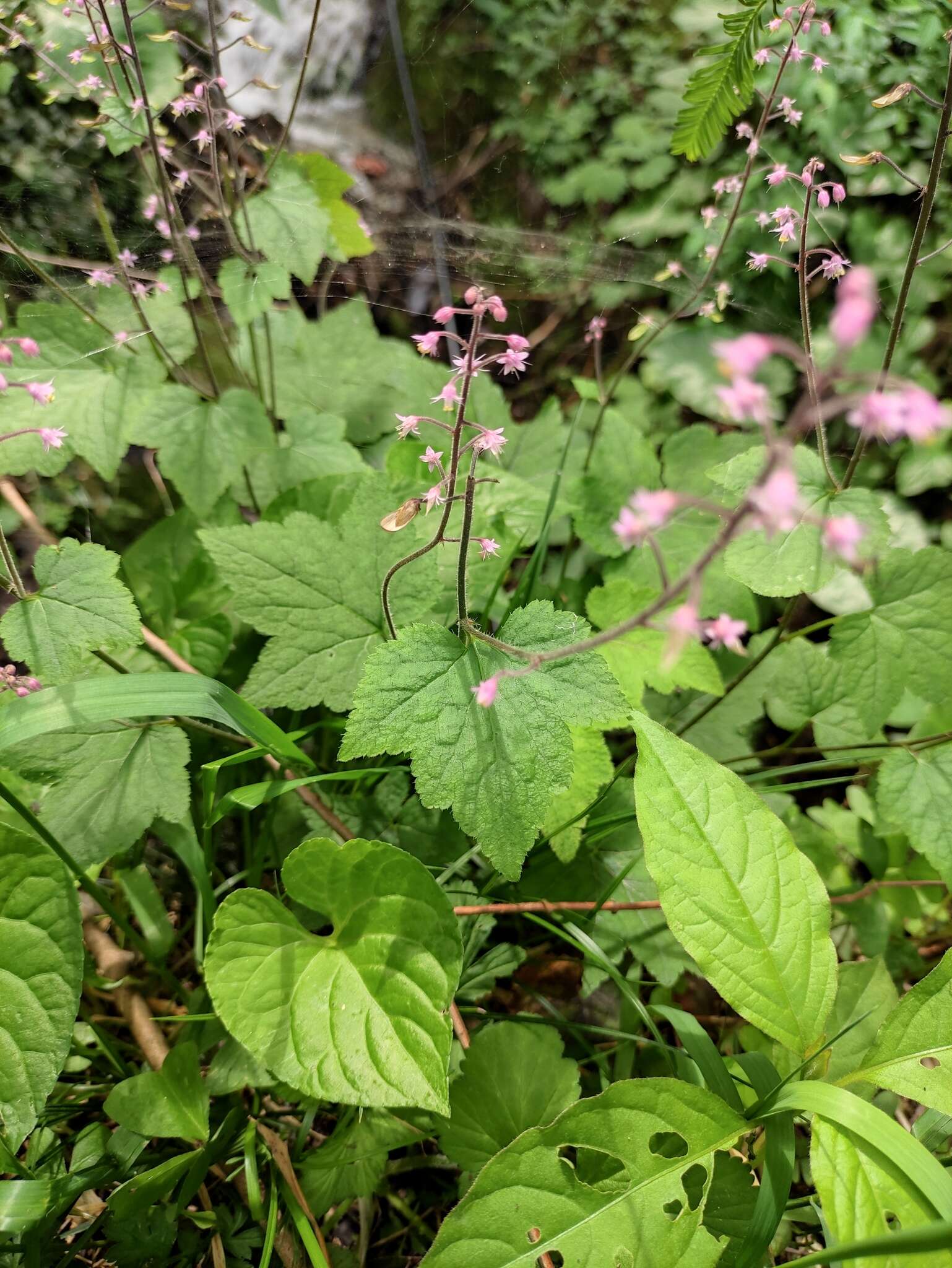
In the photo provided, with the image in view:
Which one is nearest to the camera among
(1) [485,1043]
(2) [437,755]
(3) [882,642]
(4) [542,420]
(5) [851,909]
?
(2) [437,755]

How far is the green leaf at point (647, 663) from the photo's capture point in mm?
1557

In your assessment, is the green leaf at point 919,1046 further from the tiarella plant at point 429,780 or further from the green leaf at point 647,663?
the green leaf at point 647,663

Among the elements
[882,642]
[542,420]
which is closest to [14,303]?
[542,420]

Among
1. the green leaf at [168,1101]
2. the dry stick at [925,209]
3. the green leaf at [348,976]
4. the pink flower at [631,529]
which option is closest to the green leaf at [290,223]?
the dry stick at [925,209]

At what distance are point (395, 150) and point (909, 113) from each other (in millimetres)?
1781

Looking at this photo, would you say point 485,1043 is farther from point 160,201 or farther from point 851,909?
point 160,201

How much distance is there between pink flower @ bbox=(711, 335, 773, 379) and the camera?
0.45 metres

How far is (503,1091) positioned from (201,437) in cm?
162

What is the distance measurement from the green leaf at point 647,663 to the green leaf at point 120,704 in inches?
31.6

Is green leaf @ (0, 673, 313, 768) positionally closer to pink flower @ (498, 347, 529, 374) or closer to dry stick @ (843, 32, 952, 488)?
pink flower @ (498, 347, 529, 374)

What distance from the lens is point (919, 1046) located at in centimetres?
109

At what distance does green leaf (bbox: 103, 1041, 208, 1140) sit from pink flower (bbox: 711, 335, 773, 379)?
140cm

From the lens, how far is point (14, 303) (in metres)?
1.97

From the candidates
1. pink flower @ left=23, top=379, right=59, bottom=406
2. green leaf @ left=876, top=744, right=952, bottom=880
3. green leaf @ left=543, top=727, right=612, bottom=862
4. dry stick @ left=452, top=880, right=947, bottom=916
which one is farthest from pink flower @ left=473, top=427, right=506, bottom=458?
green leaf @ left=876, top=744, right=952, bottom=880
